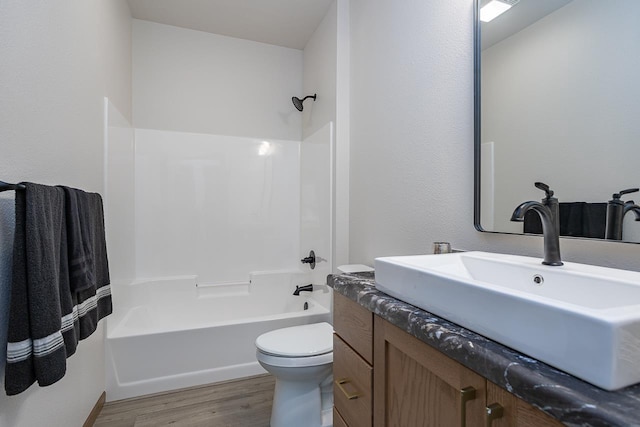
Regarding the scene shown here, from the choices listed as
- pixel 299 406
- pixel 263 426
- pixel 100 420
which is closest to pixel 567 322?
pixel 299 406

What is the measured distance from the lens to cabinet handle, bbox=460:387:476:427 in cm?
57

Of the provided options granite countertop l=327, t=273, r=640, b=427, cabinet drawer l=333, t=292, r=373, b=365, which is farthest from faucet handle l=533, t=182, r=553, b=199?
cabinet drawer l=333, t=292, r=373, b=365

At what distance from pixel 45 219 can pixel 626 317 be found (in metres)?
1.45

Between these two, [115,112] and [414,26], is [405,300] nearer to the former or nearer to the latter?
[414,26]

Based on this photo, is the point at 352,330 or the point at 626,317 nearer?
the point at 626,317

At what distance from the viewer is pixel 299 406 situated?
161 cm

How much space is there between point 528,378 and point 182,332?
203 centimetres

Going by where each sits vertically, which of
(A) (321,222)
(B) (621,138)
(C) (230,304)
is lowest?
(C) (230,304)

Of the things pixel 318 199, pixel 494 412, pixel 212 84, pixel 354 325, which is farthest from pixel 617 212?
pixel 212 84

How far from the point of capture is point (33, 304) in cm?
93

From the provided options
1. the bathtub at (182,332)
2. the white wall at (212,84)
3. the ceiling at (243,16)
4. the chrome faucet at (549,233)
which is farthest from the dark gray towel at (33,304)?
the ceiling at (243,16)

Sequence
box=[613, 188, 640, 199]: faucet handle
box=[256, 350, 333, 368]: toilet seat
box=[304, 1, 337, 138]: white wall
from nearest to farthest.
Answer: box=[613, 188, 640, 199]: faucet handle → box=[256, 350, 333, 368]: toilet seat → box=[304, 1, 337, 138]: white wall

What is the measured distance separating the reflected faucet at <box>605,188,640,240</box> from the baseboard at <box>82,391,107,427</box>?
2.35 m

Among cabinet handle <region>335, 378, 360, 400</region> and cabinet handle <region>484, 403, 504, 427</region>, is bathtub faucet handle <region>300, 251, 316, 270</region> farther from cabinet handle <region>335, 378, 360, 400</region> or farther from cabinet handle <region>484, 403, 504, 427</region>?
cabinet handle <region>484, 403, 504, 427</region>
